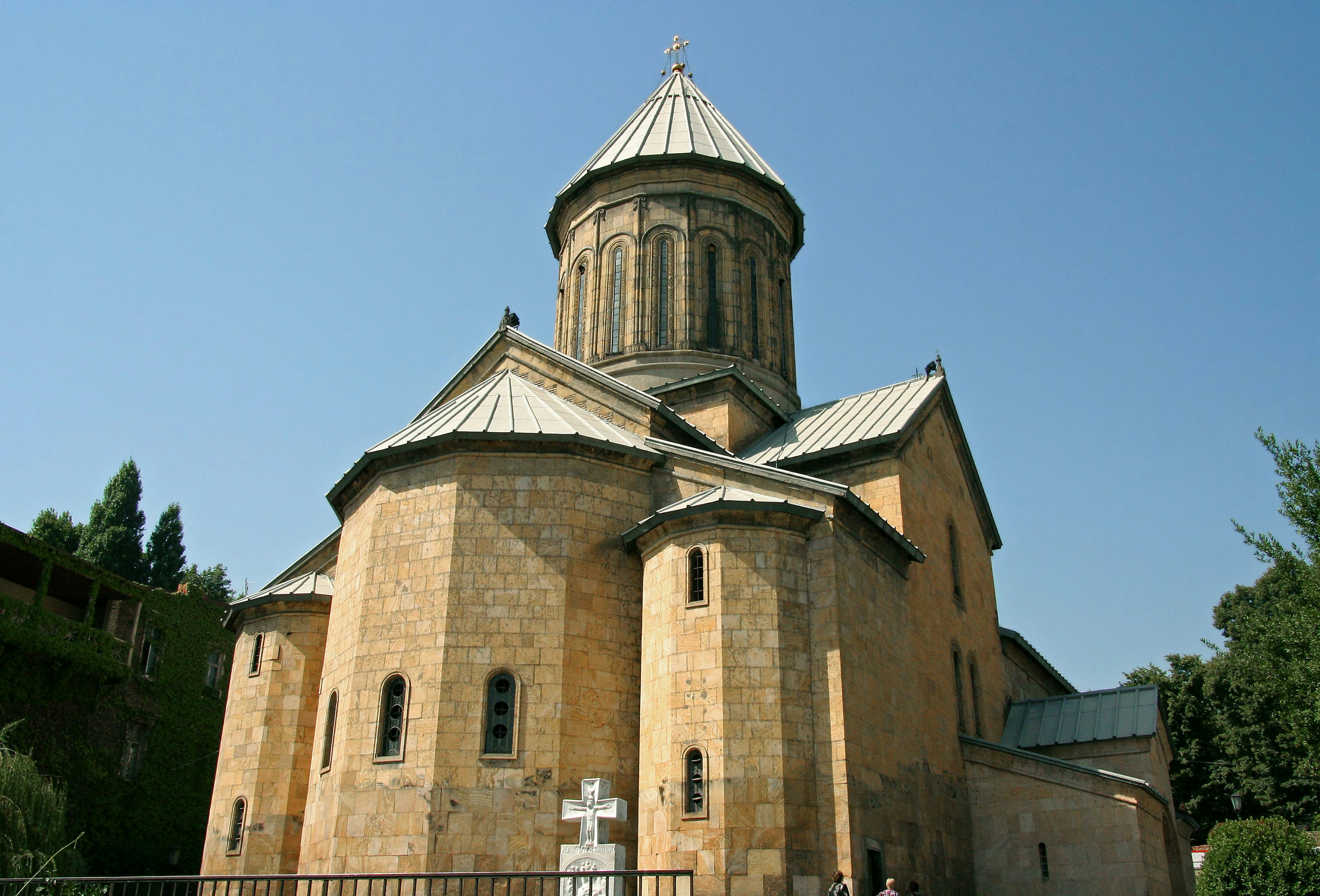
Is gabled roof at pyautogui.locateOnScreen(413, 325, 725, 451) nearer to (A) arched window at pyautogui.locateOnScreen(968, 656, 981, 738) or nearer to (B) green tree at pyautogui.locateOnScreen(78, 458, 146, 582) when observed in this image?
(A) arched window at pyautogui.locateOnScreen(968, 656, 981, 738)

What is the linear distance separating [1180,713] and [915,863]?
68.5 ft

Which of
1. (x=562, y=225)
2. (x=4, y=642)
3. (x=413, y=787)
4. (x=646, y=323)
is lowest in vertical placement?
(x=413, y=787)

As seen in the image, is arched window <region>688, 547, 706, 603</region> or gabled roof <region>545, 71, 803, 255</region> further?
gabled roof <region>545, 71, 803, 255</region>

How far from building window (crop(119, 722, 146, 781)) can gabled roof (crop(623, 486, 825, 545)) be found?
47.6ft

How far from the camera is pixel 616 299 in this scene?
19672mm

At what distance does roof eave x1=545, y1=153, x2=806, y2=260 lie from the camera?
20.0 m

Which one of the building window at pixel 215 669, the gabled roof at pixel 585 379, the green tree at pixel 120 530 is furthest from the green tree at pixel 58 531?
the gabled roof at pixel 585 379

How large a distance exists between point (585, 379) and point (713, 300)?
4422mm

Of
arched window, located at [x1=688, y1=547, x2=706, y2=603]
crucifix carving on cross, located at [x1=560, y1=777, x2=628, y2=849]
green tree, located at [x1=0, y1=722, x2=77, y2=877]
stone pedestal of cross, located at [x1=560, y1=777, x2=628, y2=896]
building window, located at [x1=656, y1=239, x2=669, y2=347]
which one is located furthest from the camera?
building window, located at [x1=656, y1=239, x2=669, y2=347]

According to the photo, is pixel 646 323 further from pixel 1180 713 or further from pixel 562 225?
pixel 1180 713

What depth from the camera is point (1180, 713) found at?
29500 millimetres

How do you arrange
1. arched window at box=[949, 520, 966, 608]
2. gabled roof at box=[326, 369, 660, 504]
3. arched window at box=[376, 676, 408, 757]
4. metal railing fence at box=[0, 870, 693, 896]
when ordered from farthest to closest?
arched window at box=[949, 520, 966, 608]
gabled roof at box=[326, 369, 660, 504]
arched window at box=[376, 676, 408, 757]
metal railing fence at box=[0, 870, 693, 896]

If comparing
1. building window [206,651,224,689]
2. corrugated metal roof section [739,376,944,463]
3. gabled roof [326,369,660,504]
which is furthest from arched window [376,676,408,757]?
building window [206,651,224,689]

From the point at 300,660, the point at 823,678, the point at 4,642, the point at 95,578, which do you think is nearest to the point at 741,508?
the point at 823,678
